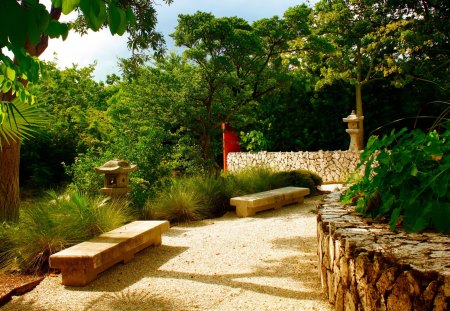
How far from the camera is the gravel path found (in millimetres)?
3217

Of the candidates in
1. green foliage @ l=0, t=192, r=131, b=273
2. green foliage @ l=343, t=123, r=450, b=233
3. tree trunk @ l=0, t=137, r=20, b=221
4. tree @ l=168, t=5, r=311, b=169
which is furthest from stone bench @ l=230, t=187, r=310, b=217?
green foliage @ l=343, t=123, r=450, b=233

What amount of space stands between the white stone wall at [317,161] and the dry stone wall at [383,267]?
30.0 ft

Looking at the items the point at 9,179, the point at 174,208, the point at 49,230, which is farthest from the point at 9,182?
the point at 174,208

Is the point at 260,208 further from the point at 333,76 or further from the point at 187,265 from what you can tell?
the point at 333,76

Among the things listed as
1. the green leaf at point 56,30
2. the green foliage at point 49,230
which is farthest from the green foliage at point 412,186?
the green foliage at point 49,230

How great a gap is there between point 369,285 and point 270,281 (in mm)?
1530

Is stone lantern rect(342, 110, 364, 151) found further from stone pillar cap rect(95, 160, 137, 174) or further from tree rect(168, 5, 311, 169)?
stone pillar cap rect(95, 160, 137, 174)

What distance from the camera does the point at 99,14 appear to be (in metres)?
1.38

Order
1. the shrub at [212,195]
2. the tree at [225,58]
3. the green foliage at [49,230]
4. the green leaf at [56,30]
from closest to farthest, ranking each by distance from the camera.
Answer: the green leaf at [56,30] → the green foliage at [49,230] → the shrub at [212,195] → the tree at [225,58]

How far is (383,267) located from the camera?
6.89ft

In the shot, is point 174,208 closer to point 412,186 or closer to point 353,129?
point 412,186

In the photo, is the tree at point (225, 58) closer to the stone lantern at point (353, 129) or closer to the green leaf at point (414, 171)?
the stone lantern at point (353, 129)

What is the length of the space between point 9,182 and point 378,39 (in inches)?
531

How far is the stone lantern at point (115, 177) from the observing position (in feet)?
20.8
